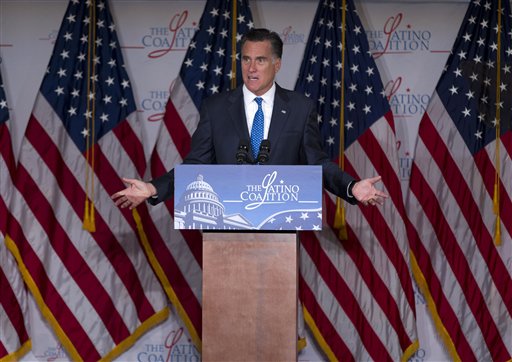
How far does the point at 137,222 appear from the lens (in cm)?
566

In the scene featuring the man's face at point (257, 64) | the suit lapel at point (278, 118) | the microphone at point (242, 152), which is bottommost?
the microphone at point (242, 152)

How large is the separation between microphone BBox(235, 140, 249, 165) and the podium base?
12.2 inches

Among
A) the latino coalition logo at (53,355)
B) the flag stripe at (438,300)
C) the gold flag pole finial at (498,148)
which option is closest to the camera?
the gold flag pole finial at (498,148)

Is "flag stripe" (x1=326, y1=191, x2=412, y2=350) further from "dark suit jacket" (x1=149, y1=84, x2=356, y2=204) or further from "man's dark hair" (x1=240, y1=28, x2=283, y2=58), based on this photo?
"man's dark hair" (x1=240, y1=28, x2=283, y2=58)

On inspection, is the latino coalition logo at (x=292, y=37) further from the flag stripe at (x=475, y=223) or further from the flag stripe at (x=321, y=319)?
the flag stripe at (x=321, y=319)

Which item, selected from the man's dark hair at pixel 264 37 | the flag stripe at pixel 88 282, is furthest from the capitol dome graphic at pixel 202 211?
the flag stripe at pixel 88 282

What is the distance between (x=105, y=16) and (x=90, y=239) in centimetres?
145

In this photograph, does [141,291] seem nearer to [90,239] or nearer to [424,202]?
[90,239]

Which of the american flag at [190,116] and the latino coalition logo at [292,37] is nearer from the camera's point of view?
the american flag at [190,116]

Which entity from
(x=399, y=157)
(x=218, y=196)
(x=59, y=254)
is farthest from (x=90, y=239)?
(x=218, y=196)

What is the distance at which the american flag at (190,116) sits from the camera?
573 centimetres

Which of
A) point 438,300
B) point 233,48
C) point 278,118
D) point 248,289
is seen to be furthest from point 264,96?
point 438,300

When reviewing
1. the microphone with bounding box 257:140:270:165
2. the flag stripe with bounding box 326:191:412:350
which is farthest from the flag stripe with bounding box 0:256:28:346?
the microphone with bounding box 257:140:270:165

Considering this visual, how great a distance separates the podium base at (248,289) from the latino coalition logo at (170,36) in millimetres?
2788
